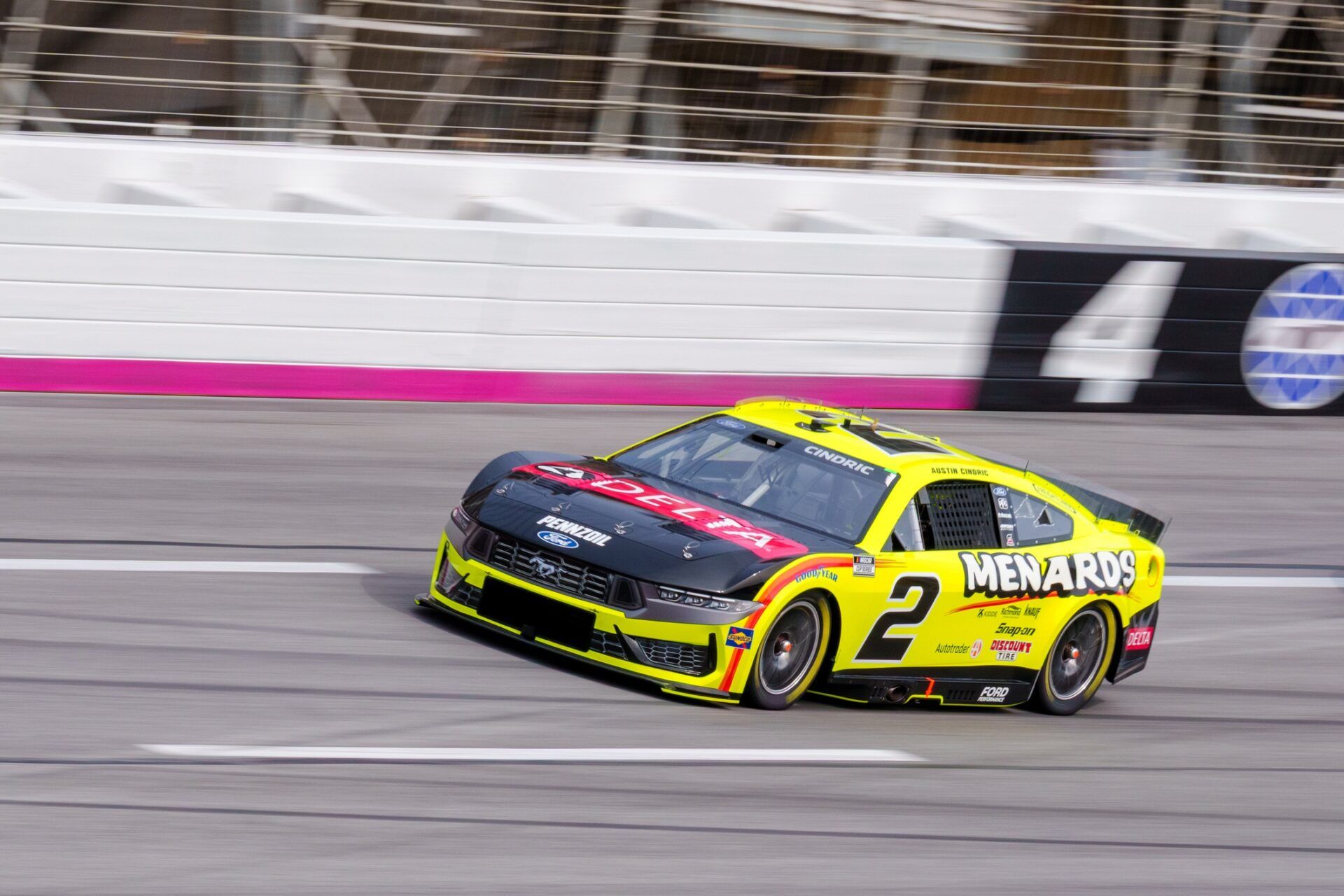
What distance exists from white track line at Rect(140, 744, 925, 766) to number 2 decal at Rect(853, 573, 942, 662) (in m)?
0.61

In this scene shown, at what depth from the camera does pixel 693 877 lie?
568 cm

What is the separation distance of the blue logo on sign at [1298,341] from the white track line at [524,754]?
9367 mm

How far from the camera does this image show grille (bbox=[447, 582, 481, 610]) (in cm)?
770

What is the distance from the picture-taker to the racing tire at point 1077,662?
8695 mm

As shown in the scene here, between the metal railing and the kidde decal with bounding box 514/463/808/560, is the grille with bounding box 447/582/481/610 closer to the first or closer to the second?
the kidde decal with bounding box 514/463/808/560

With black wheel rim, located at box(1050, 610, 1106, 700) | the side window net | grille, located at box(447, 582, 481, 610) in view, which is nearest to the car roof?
the side window net

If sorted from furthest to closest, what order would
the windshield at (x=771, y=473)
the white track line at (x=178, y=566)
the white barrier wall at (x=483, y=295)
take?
the white barrier wall at (x=483, y=295) → the white track line at (x=178, y=566) → the windshield at (x=771, y=473)

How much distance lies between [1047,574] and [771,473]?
1.43m

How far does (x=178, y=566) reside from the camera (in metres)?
8.91

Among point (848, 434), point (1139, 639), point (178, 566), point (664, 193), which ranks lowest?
point (178, 566)

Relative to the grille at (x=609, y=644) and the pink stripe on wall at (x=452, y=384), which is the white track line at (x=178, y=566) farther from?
the pink stripe on wall at (x=452, y=384)

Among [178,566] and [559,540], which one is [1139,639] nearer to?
[559,540]

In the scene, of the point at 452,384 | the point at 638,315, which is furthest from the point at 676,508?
the point at 638,315

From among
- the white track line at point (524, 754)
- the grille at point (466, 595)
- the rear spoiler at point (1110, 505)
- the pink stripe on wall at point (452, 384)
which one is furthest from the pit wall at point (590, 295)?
the white track line at point (524, 754)
